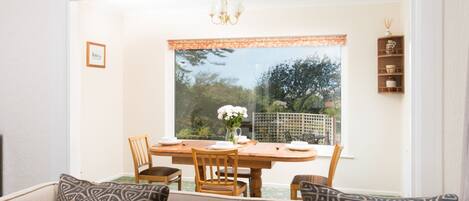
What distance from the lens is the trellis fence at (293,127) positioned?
17.9 feet

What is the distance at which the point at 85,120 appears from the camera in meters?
5.16

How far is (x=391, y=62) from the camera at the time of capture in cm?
492

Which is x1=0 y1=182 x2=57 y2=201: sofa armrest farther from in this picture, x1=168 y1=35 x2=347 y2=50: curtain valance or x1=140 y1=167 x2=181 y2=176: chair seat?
x1=168 y1=35 x2=347 y2=50: curtain valance

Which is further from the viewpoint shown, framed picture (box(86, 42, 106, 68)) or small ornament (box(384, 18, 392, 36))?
framed picture (box(86, 42, 106, 68))

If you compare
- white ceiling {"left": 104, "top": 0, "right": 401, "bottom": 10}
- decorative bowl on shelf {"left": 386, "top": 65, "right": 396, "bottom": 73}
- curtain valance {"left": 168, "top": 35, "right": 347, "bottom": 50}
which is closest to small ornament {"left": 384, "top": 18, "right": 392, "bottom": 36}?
white ceiling {"left": 104, "top": 0, "right": 401, "bottom": 10}

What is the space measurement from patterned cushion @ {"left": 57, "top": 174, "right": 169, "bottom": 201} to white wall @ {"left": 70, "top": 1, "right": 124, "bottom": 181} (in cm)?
307

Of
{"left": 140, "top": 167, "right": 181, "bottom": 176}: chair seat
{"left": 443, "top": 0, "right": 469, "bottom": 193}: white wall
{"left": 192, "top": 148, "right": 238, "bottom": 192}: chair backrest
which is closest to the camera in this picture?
{"left": 443, "top": 0, "right": 469, "bottom": 193}: white wall

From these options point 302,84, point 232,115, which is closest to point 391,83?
point 302,84

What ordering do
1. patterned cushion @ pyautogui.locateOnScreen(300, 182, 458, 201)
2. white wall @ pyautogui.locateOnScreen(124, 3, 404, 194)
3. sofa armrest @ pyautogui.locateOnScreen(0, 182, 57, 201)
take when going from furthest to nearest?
white wall @ pyautogui.locateOnScreen(124, 3, 404, 194) < sofa armrest @ pyautogui.locateOnScreen(0, 182, 57, 201) < patterned cushion @ pyautogui.locateOnScreen(300, 182, 458, 201)

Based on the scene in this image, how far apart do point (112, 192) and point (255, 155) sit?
218 cm

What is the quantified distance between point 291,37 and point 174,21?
1679 millimetres

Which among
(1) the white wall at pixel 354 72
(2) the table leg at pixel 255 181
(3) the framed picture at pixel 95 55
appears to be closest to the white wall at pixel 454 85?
(2) the table leg at pixel 255 181

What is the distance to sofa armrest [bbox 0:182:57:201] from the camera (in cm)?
191

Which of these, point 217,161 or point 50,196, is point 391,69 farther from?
point 50,196
